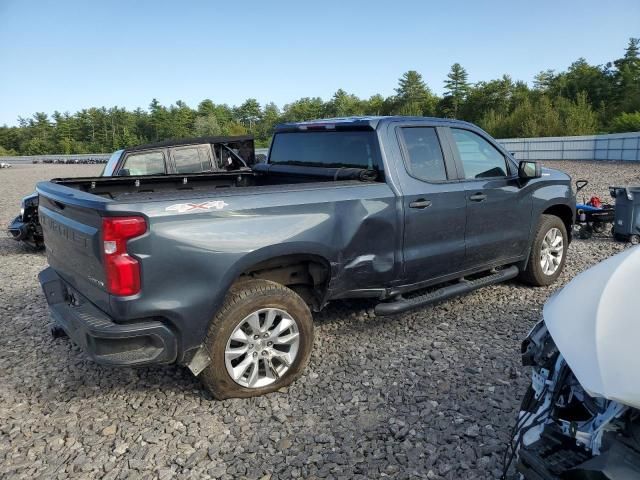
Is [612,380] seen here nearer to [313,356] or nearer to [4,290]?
[313,356]

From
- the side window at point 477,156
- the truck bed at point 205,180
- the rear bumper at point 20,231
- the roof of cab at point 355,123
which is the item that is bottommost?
the rear bumper at point 20,231

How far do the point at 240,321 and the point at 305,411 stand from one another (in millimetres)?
732

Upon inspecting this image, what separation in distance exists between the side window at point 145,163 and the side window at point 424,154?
4.89 metres

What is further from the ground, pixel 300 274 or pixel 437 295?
pixel 300 274

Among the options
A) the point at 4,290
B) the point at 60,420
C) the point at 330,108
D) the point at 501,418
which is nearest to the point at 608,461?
the point at 501,418

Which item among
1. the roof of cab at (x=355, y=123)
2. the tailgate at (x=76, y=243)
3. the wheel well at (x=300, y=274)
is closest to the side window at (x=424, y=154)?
the roof of cab at (x=355, y=123)

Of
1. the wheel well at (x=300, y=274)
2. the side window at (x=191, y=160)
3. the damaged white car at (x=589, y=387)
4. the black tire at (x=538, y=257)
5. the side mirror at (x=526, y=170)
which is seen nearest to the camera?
the damaged white car at (x=589, y=387)

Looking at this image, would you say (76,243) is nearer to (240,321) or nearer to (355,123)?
(240,321)

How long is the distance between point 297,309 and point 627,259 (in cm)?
200

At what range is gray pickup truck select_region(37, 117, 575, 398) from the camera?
9.41 feet

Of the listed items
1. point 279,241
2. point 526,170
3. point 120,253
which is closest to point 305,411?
point 279,241

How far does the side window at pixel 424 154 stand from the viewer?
4.11 metres

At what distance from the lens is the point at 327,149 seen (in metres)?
4.40

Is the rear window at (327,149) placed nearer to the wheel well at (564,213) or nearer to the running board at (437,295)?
the running board at (437,295)
